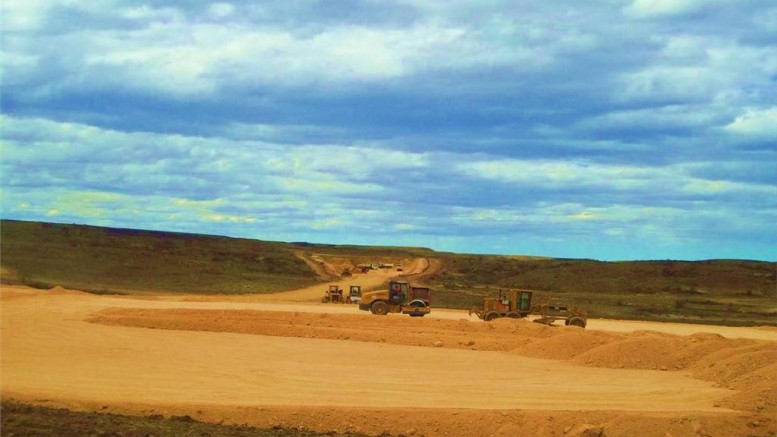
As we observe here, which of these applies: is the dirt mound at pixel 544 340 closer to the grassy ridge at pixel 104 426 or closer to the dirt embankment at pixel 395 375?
the dirt embankment at pixel 395 375

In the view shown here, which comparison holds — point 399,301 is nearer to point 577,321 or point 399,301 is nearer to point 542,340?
point 577,321

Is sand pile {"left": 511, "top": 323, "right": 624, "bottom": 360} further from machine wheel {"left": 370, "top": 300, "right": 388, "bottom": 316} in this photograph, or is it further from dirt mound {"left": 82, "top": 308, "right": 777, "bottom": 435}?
machine wheel {"left": 370, "top": 300, "right": 388, "bottom": 316}

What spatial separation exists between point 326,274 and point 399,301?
64388mm

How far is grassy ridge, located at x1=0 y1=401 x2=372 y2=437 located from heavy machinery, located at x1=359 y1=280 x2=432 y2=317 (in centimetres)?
3353

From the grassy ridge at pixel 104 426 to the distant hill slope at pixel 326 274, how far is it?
106 ft

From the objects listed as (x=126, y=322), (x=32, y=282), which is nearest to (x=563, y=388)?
(x=126, y=322)

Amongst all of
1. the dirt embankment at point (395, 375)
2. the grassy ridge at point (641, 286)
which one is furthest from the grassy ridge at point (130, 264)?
the grassy ridge at point (641, 286)

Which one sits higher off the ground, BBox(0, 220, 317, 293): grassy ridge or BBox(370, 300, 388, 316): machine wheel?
BBox(0, 220, 317, 293): grassy ridge

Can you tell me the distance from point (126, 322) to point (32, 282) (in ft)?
94.8

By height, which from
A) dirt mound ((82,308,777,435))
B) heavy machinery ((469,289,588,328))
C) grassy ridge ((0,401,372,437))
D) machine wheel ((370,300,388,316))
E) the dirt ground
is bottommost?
grassy ridge ((0,401,372,437))

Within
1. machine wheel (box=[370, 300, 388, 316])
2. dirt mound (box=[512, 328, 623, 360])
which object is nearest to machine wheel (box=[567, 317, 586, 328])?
machine wheel (box=[370, 300, 388, 316])

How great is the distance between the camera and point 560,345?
33.5 meters

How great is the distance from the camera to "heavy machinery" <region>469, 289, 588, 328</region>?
4753 cm

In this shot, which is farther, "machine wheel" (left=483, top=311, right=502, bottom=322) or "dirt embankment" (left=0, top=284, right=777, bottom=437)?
"machine wheel" (left=483, top=311, right=502, bottom=322)
